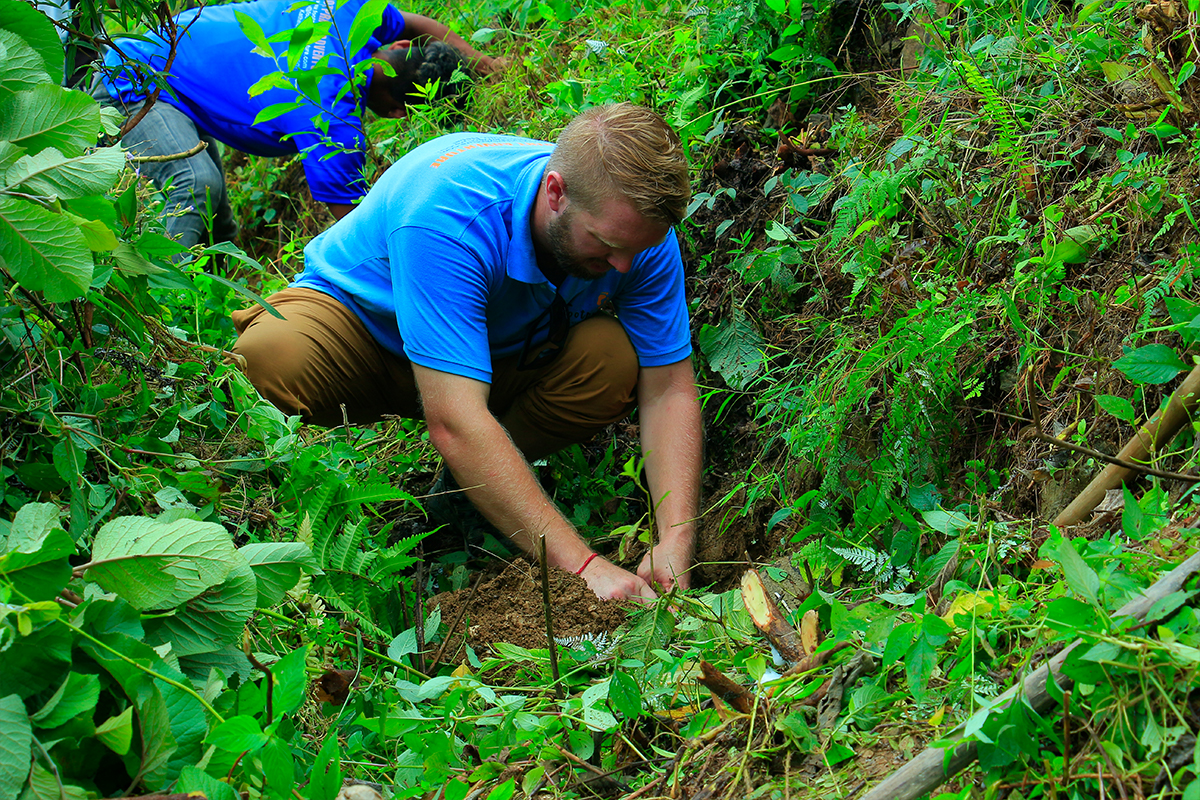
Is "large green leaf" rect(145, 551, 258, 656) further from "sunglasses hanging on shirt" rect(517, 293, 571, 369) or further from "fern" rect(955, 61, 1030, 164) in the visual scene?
"fern" rect(955, 61, 1030, 164)

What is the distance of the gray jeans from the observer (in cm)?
381

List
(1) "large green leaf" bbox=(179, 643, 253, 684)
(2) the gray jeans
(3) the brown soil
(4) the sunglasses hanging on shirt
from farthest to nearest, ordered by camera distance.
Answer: (2) the gray jeans, (4) the sunglasses hanging on shirt, (3) the brown soil, (1) "large green leaf" bbox=(179, 643, 253, 684)

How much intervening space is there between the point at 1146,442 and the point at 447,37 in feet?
13.8

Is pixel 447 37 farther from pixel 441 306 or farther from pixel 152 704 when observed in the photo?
pixel 152 704

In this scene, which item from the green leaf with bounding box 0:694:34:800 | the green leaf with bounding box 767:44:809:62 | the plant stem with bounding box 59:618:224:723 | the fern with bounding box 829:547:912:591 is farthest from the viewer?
the green leaf with bounding box 767:44:809:62

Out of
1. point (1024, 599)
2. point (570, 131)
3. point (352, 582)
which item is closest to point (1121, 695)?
point (1024, 599)

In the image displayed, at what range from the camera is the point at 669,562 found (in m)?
2.58

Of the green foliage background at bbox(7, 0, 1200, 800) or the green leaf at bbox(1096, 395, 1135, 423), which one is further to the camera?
the green leaf at bbox(1096, 395, 1135, 423)

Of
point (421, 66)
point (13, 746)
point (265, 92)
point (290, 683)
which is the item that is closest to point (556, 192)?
point (290, 683)

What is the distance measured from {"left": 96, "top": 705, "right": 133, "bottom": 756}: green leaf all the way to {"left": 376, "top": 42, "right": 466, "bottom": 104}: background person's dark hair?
3898 millimetres

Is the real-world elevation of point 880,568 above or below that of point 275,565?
below

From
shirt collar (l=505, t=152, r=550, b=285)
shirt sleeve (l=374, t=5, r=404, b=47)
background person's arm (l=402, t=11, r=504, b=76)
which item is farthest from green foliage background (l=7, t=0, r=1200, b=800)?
shirt sleeve (l=374, t=5, r=404, b=47)

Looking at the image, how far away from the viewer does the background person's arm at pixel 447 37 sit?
4680 millimetres

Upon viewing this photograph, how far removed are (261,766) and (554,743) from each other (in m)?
0.58
